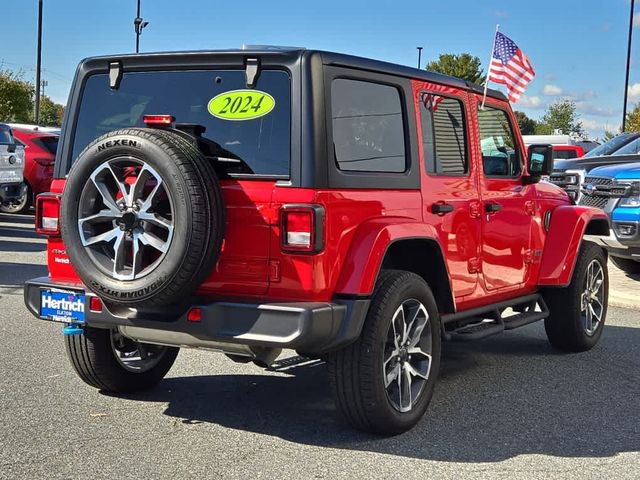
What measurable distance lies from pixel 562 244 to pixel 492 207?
117 cm

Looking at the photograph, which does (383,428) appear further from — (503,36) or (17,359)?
(503,36)

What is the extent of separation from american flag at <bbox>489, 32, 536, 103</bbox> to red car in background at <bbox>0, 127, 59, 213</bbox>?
40.6 feet

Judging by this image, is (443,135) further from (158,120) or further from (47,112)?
(47,112)

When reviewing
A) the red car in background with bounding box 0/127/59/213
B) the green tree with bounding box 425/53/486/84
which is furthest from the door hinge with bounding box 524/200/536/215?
the green tree with bounding box 425/53/486/84

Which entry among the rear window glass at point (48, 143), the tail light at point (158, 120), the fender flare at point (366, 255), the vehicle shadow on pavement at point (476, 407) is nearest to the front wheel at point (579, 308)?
the vehicle shadow on pavement at point (476, 407)

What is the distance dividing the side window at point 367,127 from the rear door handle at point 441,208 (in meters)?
0.33

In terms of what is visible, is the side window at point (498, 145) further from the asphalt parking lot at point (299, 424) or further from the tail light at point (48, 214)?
the tail light at point (48, 214)

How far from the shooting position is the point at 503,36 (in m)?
7.20

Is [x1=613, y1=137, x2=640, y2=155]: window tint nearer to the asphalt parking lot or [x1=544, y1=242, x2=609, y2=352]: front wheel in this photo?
[x1=544, y1=242, x2=609, y2=352]: front wheel

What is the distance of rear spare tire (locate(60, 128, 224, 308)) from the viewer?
428 cm

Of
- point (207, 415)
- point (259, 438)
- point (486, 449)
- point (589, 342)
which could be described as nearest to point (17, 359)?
point (207, 415)

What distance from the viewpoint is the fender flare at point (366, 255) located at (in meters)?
4.54

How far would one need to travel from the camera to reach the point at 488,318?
20.9 ft

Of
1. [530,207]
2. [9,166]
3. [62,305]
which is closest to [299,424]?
[62,305]
